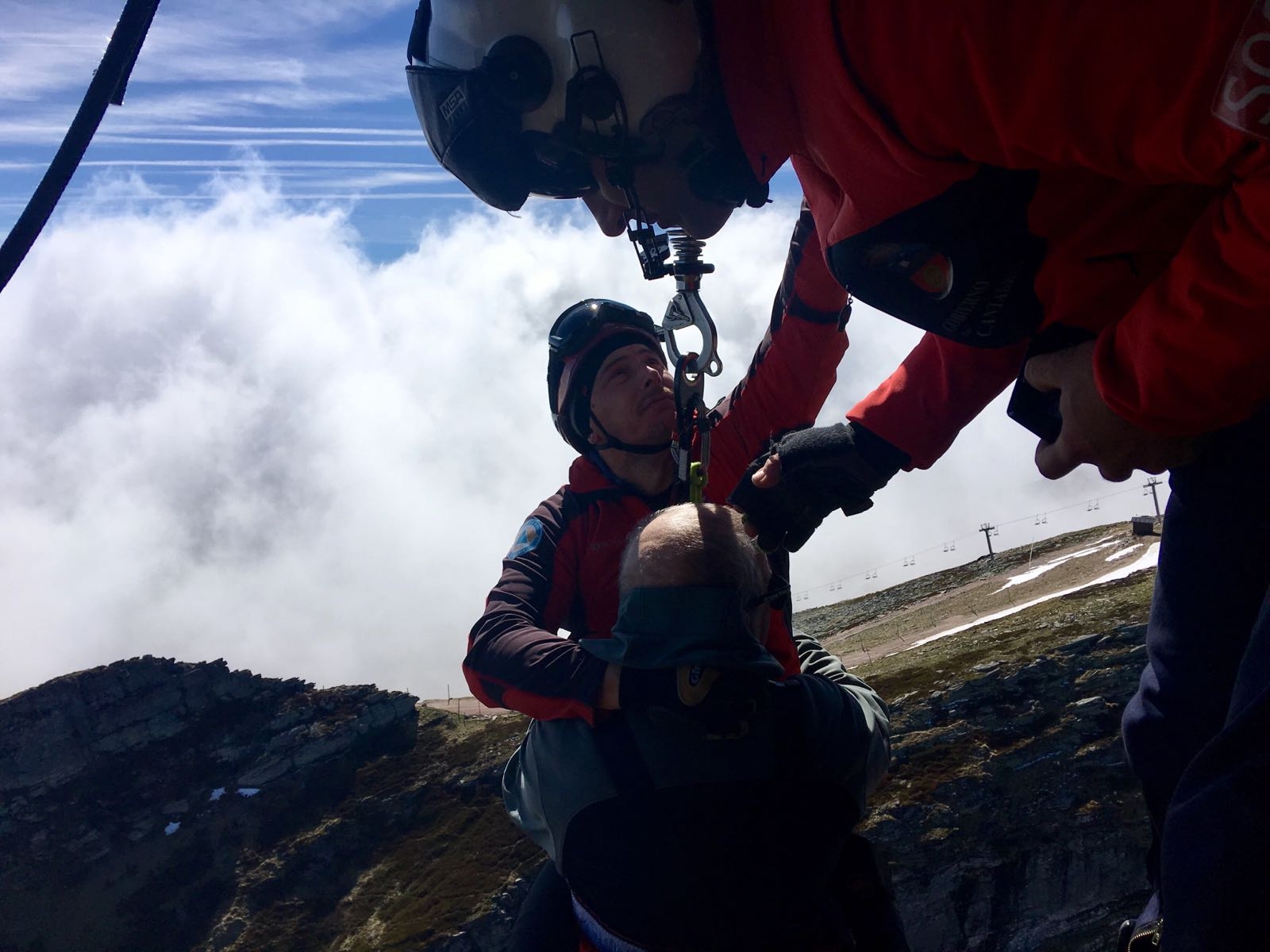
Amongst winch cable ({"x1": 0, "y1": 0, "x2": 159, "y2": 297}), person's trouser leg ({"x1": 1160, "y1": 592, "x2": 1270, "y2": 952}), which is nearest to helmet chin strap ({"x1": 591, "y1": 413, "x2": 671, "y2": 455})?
winch cable ({"x1": 0, "y1": 0, "x2": 159, "y2": 297})

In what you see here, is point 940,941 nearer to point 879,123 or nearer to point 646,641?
point 646,641

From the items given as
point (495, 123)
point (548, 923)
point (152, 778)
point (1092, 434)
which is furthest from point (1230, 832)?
point (152, 778)

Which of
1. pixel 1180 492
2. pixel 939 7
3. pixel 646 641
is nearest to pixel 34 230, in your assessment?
pixel 646 641

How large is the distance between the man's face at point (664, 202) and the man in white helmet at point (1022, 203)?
13 mm

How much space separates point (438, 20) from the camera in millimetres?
3305

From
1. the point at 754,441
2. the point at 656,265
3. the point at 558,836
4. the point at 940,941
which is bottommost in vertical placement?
the point at 940,941

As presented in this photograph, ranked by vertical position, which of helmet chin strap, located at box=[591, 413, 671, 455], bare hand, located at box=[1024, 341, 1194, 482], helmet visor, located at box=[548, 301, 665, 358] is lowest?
bare hand, located at box=[1024, 341, 1194, 482]

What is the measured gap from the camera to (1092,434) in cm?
214

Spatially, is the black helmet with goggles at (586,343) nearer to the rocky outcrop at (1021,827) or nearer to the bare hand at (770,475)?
the bare hand at (770,475)

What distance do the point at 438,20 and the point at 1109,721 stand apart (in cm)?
1070

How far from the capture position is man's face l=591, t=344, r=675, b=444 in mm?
5305

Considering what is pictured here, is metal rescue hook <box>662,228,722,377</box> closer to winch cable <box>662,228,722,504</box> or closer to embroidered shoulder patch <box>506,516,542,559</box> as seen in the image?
winch cable <box>662,228,722,504</box>

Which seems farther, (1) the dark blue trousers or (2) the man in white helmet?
(1) the dark blue trousers

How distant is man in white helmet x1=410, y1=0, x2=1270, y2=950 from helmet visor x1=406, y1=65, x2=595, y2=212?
1cm
